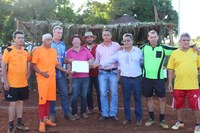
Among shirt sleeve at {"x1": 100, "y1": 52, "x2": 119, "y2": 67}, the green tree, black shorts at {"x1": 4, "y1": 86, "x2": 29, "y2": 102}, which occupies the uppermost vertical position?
the green tree

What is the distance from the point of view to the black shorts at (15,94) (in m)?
5.68

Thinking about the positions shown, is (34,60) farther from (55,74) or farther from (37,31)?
(37,31)

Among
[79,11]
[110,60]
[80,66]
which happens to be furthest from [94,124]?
[79,11]

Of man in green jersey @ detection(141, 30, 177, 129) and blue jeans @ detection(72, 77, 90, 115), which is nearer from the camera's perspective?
man in green jersey @ detection(141, 30, 177, 129)

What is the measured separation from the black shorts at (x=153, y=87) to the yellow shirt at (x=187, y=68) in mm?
346

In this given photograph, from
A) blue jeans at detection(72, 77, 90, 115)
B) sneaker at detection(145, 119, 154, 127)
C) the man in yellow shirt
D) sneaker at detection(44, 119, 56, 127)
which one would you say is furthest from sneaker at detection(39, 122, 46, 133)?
the man in yellow shirt

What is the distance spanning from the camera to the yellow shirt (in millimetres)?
5887

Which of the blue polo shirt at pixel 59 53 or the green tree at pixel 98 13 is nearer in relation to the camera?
the blue polo shirt at pixel 59 53

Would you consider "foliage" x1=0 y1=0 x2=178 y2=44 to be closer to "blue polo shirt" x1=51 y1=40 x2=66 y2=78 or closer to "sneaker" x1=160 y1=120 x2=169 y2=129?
"blue polo shirt" x1=51 y1=40 x2=66 y2=78

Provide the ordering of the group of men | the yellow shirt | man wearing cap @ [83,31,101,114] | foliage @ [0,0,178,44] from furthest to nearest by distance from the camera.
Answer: foliage @ [0,0,178,44]
man wearing cap @ [83,31,101,114]
the yellow shirt
the group of men

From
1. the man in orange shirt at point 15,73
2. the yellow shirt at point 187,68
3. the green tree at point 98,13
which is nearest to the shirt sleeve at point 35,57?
the man in orange shirt at point 15,73

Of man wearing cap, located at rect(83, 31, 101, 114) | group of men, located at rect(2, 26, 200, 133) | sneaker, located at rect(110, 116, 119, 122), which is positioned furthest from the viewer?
man wearing cap, located at rect(83, 31, 101, 114)

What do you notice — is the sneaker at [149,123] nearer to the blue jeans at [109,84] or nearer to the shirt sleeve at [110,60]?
the blue jeans at [109,84]

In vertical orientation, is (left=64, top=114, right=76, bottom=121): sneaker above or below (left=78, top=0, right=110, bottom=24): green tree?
below
